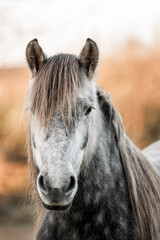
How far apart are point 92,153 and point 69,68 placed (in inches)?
29.7

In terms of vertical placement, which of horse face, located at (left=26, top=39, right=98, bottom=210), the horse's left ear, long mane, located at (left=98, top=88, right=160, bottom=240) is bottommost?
long mane, located at (left=98, top=88, right=160, bottom=240)

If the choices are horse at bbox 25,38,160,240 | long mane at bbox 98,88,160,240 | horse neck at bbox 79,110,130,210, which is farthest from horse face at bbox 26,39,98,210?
long mane at bbox 98,88,160,240

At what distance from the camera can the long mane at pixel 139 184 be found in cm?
351

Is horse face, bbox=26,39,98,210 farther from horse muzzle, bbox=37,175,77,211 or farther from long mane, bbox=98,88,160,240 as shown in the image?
long mane, bbox=98,88,160,240

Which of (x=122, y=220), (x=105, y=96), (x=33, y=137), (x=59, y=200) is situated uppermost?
(x=105, y=96)

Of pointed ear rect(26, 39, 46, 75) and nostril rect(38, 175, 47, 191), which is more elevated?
pointed ear rect(26, 39, 46, 75)

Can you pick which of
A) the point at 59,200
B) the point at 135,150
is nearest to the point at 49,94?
the point at 59,200

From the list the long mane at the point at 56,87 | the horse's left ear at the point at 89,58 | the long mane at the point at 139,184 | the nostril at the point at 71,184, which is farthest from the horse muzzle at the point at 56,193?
the horse's left ear at the point at 89,58

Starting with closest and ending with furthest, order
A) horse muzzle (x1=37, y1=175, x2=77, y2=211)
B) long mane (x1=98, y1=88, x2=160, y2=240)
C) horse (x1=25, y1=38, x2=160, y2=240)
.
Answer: horse muzzle (x1=37, y1=175, x2=77, y2=211) → horse (x1=25, y1=38, x2=160, y2=240) → long mane (x1=98, y1=88, x2=160, y2=240)

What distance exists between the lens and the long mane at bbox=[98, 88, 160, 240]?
11.5 ft

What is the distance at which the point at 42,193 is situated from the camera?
9.25ft

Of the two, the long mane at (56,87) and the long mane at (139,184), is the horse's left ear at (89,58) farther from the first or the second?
the long mane at (139,184)

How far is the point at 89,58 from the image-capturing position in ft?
11.2

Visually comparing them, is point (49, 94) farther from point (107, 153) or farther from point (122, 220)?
point (122, 220)
